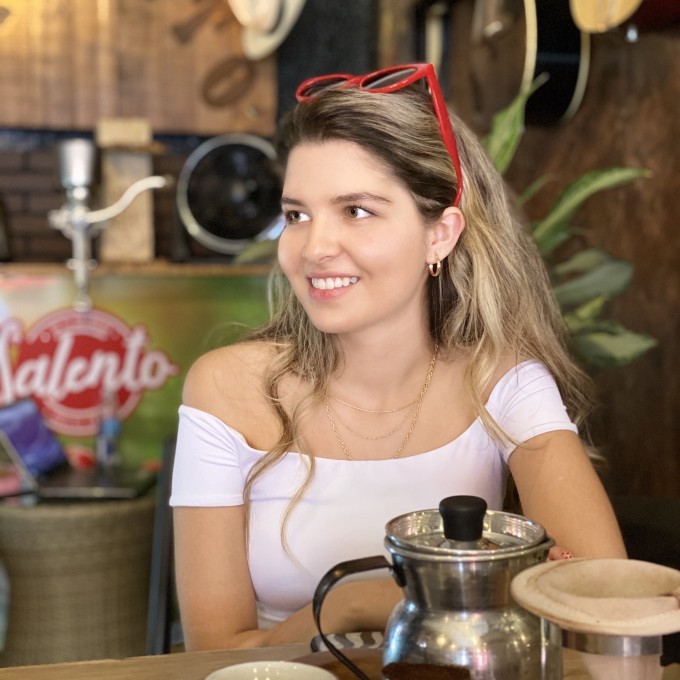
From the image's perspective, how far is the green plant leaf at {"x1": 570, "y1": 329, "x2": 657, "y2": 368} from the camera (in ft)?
7.75

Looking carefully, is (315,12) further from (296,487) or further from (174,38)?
(296,487)

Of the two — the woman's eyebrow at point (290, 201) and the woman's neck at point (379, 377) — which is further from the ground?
→ the woman's eyebrow at point (290, 201)

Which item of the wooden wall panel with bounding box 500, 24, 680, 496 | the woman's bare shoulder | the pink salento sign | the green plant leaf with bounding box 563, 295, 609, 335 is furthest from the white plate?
the pink salento sign

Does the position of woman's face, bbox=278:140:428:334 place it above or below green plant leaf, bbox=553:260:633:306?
above

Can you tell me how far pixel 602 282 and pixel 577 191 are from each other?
222 mm

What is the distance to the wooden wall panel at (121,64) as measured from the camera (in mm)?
4547

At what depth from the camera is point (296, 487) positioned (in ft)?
5.51

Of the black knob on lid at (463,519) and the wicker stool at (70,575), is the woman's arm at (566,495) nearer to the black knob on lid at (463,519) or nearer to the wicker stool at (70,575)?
the black knob on lid at (463,519)

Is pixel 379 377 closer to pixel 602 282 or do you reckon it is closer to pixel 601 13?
pixel 602 282

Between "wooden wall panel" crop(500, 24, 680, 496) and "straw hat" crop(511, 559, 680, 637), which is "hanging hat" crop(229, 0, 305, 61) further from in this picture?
"straw hat" crop(511, 559, 680, 637)

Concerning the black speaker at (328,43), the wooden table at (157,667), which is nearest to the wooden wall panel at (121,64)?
the black speaker at (328,43)

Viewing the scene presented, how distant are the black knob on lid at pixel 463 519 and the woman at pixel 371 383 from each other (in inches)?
26.1

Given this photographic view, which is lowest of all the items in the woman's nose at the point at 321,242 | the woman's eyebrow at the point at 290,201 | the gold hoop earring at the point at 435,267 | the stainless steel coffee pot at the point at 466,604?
the stainless steel coffee pot at the point at 466,604

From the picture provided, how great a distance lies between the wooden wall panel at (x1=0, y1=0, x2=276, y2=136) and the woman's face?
10.6 ft
